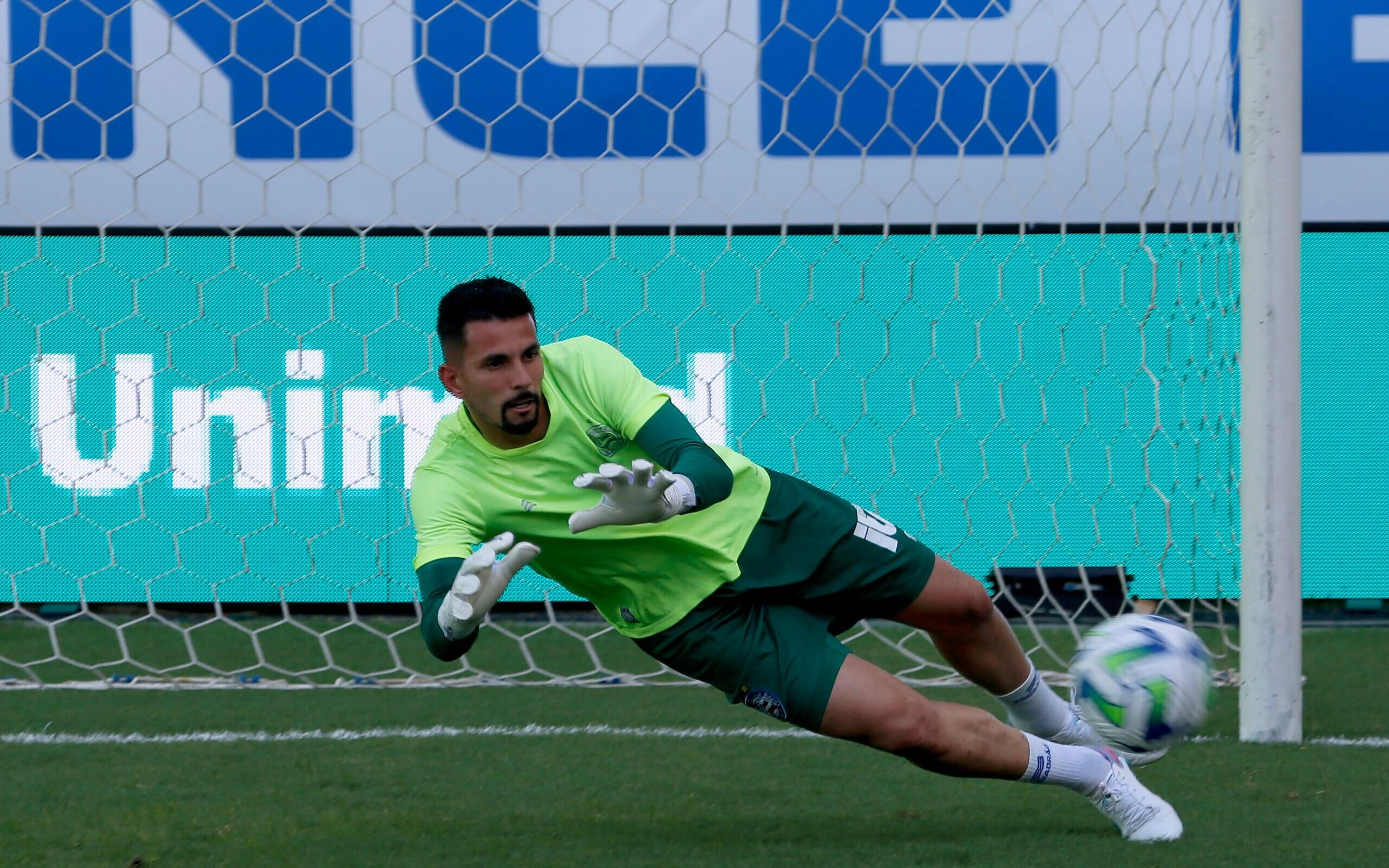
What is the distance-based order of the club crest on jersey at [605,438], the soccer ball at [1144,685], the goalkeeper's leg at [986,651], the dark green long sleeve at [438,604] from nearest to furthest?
the dark green long sleeve at [438,604], the club crest on jersey at [605,438], the soccer ball at [1144,685], the goalkeeper's leg at [986,651]

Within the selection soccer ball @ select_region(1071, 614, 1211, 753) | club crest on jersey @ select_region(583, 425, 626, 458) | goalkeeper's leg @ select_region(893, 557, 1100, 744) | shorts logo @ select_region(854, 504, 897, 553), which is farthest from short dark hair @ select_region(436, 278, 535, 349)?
soccer ball @ select_region(1071, 614, 1211, 753)

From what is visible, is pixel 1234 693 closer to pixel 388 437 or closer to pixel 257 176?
pixel 388 437

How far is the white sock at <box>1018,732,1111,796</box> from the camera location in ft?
9.09

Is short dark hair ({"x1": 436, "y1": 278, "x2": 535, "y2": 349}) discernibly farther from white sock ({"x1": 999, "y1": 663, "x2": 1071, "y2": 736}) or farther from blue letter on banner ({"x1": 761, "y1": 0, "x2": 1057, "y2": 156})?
blue letter on banner ({"x1": 761, "y1": 0, "x2": 1057, "y2": 156})

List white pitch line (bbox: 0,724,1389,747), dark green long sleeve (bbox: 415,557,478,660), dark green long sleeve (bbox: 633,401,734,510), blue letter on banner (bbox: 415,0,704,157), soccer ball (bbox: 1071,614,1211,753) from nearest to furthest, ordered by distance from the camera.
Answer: dark green long sleeve (bbox: 415,557,478,660) < dark green long sleeve (bbox: 633,401,734,510) < soccer ball (bbox: 1071,614,1211,753) < white pitch line (bbox: 0,724,1389,747) < blue letter on banner (bbox: 415,0,704,157)

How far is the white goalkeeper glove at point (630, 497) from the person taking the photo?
2320mm

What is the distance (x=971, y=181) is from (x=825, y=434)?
3.83 feet

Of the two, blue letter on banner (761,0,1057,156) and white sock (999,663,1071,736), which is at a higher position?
blue letter on banner (761,0,1057,156)

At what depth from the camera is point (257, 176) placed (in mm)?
5535

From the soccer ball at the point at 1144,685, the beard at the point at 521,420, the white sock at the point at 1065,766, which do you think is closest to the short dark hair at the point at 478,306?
the beard at the point at 521,420

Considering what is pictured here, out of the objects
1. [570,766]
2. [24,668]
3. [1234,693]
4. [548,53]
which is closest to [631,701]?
[570,766]

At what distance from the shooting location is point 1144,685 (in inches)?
115

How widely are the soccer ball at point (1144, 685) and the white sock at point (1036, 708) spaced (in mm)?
121

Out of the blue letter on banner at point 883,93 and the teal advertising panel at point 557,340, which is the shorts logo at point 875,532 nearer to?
the teal advertising panel at point 557,340
